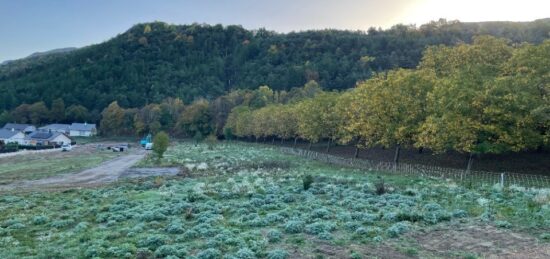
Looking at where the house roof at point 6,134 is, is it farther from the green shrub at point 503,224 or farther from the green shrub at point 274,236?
the green shrub at point 503,224

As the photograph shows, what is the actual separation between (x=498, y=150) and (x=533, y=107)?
452 cm

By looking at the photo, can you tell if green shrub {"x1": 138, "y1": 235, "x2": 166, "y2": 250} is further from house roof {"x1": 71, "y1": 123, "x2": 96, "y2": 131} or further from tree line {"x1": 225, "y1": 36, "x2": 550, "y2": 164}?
house roof {"x1": 71, "y1": 123, "x2": 96, "y2": 131}

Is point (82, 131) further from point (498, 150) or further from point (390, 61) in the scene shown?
point (498, 150)

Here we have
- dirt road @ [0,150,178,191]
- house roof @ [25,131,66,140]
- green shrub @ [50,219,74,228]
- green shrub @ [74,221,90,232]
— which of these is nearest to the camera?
green shrub @ [74,221,90,232]

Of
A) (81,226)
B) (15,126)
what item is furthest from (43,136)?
(81,226)

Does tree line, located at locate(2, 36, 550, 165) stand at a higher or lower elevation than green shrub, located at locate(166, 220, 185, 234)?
higher

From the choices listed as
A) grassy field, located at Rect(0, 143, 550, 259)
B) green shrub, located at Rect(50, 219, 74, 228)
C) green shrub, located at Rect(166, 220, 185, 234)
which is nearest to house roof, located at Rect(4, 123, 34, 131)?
grassy field, located at Rect(0, 143, 550, 259)

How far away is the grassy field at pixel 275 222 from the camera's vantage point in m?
15.5

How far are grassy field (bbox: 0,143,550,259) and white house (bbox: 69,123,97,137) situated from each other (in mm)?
142276

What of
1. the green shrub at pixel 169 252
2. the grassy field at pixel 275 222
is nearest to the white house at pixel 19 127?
the grassy field at pixel 275 222

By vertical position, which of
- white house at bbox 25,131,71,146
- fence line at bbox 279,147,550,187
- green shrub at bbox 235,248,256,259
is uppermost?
green shrub at bbox 235,248,256,259

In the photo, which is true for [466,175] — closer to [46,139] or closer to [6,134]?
[46,139]

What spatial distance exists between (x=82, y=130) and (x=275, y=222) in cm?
16340

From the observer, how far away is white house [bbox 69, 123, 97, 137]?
16400 centimetres
